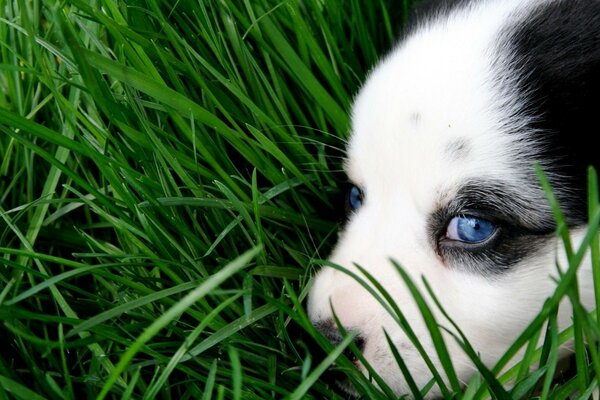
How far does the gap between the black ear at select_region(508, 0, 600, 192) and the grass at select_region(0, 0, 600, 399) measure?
48 centimetres

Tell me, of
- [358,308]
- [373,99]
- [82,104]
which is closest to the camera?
[358,308]

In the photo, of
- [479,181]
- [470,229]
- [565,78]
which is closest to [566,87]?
[565,78]

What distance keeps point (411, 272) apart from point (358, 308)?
181 millimetres

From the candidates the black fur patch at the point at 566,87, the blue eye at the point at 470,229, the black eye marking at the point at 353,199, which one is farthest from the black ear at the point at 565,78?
the black eye marking at the point at 353,199

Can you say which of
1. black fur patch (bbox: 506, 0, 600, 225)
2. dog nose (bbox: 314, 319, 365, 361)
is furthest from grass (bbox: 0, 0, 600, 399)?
black fur patch (bbox: 506, 0, 600, 225)

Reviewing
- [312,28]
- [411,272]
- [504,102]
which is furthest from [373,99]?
[312,28]

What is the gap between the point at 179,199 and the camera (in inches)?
83.7

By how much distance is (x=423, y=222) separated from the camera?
2084 mm

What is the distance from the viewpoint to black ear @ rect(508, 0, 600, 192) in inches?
76.8

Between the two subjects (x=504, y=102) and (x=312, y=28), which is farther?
(x=312, y=28)

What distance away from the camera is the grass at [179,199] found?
1.90m

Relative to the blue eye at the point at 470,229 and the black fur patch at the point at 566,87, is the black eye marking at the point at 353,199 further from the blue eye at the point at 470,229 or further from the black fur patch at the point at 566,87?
the black fur patch at the point at 566,87

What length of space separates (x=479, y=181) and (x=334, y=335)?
53cm

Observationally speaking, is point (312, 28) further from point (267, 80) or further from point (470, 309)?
point (470, 309)
